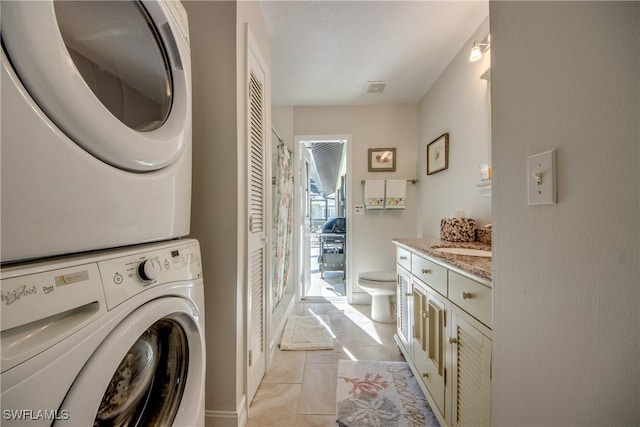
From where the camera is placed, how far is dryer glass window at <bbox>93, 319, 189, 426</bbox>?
60 cm

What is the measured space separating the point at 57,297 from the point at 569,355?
885 mm

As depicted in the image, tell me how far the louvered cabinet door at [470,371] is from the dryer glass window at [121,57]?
1268 millimetres

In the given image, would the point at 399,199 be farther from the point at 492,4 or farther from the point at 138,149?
the point at 138,149

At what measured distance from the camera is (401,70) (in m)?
2.26

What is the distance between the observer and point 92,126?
49 cm

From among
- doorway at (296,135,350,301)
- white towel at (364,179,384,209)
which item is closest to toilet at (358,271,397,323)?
doorway at (296,135,350,301)

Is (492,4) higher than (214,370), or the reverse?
(492,4)

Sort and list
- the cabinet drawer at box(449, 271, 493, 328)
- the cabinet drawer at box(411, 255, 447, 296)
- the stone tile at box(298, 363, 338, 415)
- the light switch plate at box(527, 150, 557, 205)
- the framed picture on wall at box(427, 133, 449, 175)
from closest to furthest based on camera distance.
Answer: the light switch plate at box(527, 150, 557, 205)
the cabinet drawer at box(449, 271, 493, 328)
the cabinet drawer at box(411, 255, 447, 296)
the stone tile at box(298, 363, 338, 415)
the framed picture on wall at box(427, 133, 449, 175)

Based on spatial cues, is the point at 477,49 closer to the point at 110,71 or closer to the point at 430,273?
the point at 430,273

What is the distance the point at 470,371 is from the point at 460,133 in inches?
67.1

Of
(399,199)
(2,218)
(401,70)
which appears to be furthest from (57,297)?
(399,199)

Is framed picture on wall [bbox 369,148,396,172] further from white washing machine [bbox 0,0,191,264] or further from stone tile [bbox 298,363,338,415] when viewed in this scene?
white washing machine [bbox 0,0,191,264]

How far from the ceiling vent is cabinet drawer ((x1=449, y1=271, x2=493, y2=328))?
2040 mm

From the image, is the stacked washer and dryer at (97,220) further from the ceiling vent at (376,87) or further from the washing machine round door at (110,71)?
the ceiling vent at (376,87)
